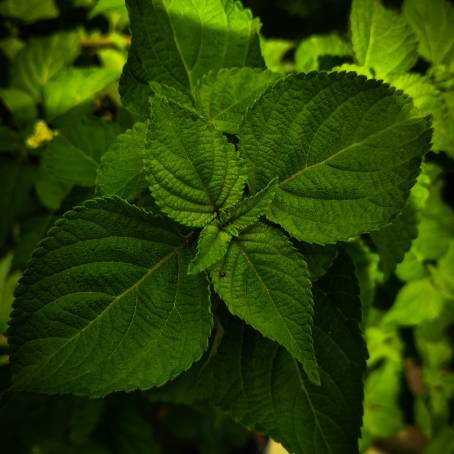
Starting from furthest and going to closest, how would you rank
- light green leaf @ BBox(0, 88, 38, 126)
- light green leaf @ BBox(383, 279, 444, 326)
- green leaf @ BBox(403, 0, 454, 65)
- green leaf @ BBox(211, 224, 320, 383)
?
light green leaf @ BBox(383, 279, 444, 326)
light green leaf @ BBox(0, 88, 38, 126)
green leaf @ BBox(403, 0, 454, 65)
green leaf @ BBox(211, 224, 320, 383)

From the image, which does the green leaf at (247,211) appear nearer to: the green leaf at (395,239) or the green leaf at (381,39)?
the green leaf at (395,239)

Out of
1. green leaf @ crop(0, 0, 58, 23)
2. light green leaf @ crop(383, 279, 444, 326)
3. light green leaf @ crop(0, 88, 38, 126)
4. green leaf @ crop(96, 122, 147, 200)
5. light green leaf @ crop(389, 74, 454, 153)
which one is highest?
light green leaf @ crop(389, 74, 454, 153)

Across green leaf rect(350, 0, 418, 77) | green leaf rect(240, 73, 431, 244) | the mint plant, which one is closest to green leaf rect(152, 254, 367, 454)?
the mint plant

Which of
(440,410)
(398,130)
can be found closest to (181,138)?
(398,130)

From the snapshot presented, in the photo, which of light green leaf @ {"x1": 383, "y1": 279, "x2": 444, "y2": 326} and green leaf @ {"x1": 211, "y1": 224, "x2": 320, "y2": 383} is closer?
green leaf @ {"x1": 211, "y1": 224, "x2": 320, "y2": 383}

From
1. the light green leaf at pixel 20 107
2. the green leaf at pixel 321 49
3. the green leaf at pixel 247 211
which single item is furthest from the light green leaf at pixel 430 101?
the light green leaf at pixel 20 107

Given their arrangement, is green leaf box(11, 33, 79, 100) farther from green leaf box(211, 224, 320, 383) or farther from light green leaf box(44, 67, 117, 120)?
green leaf box(211, 224, 320, 383)

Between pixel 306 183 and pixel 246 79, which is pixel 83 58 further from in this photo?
pixel 306 183

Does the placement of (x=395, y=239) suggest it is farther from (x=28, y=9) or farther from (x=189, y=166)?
(x=28, y=9)
